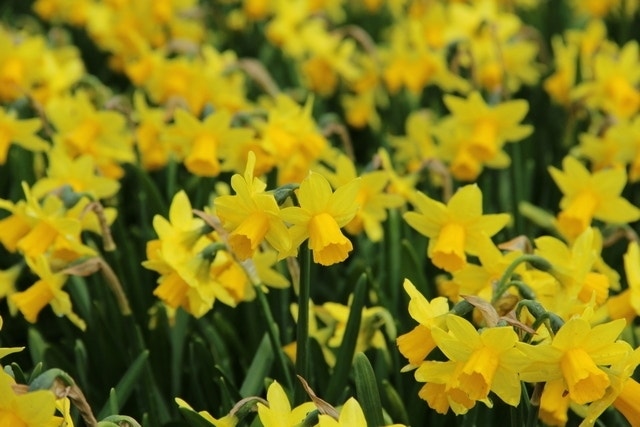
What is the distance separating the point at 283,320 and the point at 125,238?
480 millimetres

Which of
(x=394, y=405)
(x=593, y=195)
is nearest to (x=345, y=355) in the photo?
(x=394, y=405)

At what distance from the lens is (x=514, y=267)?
1761mm

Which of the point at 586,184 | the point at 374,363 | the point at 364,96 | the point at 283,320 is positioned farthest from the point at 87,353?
the point at 364,96

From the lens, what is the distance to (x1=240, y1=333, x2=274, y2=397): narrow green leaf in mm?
2041

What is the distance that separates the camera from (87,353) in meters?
2.35

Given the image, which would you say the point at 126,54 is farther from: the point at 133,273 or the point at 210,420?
the point at 210,420

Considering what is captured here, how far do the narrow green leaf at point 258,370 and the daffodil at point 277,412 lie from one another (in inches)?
19.4

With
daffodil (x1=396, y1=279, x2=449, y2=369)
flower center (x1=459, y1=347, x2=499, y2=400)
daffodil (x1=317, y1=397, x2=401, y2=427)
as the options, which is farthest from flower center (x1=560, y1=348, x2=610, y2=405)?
daffodil (x1=317, y1=397, x2=401, y2=427)

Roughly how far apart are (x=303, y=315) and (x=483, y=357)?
1.18ft

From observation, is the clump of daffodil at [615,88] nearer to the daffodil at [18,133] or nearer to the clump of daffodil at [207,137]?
the clump of daffodil at [207,137]

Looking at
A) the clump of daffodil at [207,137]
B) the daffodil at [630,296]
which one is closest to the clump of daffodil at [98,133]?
the clump of daffodil at [207,137]

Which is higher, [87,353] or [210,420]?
[210,420]

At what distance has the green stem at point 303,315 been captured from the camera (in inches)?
66.9

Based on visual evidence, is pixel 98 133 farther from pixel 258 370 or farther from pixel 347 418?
pixel 347 418
